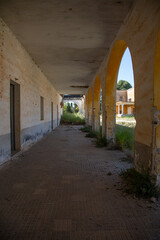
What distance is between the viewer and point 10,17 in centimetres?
382

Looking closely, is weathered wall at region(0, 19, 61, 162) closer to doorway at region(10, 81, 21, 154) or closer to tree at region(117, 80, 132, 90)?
doorway at region(10, 81, 21, 154)

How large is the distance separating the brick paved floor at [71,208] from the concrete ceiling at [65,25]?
3.39 m

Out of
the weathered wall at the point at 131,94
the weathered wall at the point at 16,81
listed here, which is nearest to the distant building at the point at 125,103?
the weathered wall at the point at 131,94

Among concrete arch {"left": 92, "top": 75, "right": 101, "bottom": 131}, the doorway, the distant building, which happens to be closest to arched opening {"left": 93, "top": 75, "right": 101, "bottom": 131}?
concrete arch {"left": 92, "top": 75, "right": 101, "bottom": 131}

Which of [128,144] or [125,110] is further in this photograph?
[125,110]

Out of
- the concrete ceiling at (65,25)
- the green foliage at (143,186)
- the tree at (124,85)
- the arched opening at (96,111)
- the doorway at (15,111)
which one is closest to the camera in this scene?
the green foliage at (143,186)

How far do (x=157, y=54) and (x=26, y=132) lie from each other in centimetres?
490

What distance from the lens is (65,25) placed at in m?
4.14

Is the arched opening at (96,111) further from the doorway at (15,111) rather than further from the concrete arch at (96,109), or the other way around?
the doorway at (15,111)

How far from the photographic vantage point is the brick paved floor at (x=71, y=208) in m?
1.79

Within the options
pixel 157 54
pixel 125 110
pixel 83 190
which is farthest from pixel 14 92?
pixel 125 110

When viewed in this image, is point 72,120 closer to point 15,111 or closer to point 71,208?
point 15,111

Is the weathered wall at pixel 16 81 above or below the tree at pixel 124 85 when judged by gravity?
below

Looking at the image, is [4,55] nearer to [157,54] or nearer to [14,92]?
[14,92]
